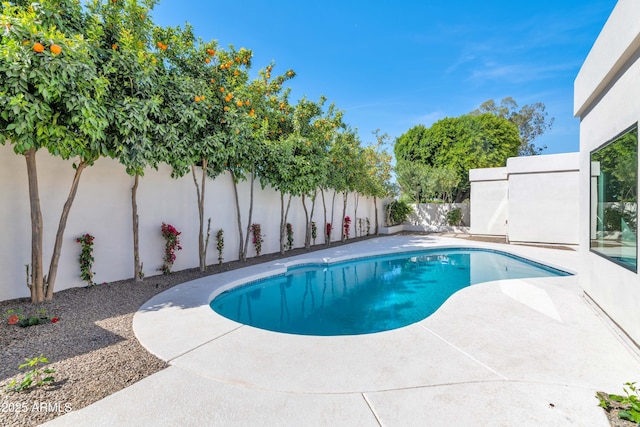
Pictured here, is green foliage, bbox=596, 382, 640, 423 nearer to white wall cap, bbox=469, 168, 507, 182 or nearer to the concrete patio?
the concrete patio

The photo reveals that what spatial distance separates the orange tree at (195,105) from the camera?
5.83 metres

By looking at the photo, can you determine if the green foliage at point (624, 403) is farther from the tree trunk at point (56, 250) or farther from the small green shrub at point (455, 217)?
the small green shrub at point (455, 217)

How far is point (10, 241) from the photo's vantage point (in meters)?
4.80

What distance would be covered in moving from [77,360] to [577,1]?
17005mm

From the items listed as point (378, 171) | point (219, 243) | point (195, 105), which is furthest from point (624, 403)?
point (378, 171)

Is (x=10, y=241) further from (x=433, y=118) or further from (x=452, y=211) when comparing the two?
(x=433, y=118)

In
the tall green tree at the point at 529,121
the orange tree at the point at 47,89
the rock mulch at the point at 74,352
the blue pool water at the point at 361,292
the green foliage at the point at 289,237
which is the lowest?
the blue pool water at the point at 361,292

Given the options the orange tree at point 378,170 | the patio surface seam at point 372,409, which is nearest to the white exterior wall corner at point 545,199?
the orange tree at point 378,170

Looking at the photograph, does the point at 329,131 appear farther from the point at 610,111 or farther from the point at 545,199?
the point at 545,199

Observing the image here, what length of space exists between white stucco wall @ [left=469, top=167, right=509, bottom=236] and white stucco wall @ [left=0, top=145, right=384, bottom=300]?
40.1ft

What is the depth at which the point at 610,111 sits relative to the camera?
3859 mm

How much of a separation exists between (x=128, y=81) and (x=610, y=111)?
733cm

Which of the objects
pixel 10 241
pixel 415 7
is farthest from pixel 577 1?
pixel 10 241

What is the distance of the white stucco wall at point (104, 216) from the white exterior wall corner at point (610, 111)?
322 inches
